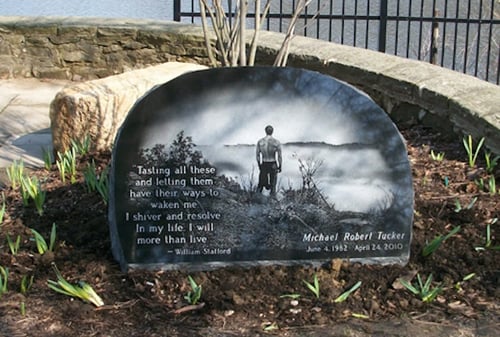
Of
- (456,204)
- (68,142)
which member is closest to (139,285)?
(456,204)

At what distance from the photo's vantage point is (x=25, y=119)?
21.0 ft

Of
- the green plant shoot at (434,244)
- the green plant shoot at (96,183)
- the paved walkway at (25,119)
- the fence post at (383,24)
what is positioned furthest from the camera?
the fence post at (383,24)

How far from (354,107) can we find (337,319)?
870mm

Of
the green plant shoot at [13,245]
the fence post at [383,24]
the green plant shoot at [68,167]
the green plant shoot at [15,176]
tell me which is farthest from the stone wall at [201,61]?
the green plant shoot at [13,245]

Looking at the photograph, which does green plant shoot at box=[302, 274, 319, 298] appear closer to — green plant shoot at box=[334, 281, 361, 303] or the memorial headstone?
green plant shoot at box=[334, 281, 361, 303]

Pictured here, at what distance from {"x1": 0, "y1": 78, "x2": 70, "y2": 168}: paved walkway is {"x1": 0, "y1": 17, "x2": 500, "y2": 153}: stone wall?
0.27 m

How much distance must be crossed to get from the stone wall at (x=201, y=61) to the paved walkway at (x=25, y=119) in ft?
0.90

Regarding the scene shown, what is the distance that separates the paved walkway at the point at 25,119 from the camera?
214 inches

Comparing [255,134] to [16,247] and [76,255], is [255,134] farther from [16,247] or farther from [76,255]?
[16,247]

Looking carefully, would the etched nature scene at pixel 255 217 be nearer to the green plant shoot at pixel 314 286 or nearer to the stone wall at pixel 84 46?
the green plant shoot at pixel 314 286

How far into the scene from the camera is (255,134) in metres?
3.33

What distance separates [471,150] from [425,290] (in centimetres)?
Result: 163

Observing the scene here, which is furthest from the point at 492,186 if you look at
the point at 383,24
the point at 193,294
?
the point at 383,24

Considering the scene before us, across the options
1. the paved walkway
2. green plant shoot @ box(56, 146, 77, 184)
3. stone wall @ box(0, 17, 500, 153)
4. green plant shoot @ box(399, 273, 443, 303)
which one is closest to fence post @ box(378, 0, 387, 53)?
stone wall @ box(0, 17, 500, 153)
